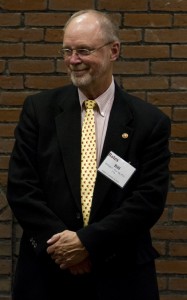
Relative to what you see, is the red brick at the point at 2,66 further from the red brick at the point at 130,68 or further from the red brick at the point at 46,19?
the red brick at the point at 130,68

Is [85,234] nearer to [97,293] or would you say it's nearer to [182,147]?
[97,293]

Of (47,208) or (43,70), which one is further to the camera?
(43,70)

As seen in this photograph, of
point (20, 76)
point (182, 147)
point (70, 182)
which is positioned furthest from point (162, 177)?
point (20, 76)

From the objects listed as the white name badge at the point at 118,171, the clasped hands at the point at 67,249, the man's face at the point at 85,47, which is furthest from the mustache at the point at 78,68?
the clasped hands at the point at 67,249

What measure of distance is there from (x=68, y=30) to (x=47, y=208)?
72cm

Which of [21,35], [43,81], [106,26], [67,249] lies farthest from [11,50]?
[67,249]

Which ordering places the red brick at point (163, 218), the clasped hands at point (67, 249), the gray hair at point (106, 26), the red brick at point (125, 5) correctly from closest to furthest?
the clasped hands at point (67, 249), the gray hair at point (106, 26), the red brick at point (125, 5), the red brick at point (163, 218)

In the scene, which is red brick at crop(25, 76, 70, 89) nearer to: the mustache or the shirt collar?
the shirt collar

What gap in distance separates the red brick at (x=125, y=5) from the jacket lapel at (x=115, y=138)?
3.46 ft

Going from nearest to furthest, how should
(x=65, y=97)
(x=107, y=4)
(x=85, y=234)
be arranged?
(x=85, y=234)
(x=65, y=97)
(x=107, y=4)

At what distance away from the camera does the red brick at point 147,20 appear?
392 centimetres

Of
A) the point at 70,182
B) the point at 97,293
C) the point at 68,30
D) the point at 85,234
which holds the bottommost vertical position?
the point at 97,293

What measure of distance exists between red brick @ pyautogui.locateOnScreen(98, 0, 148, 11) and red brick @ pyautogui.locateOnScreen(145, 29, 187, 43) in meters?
0.14

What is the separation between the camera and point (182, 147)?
13.0ft
